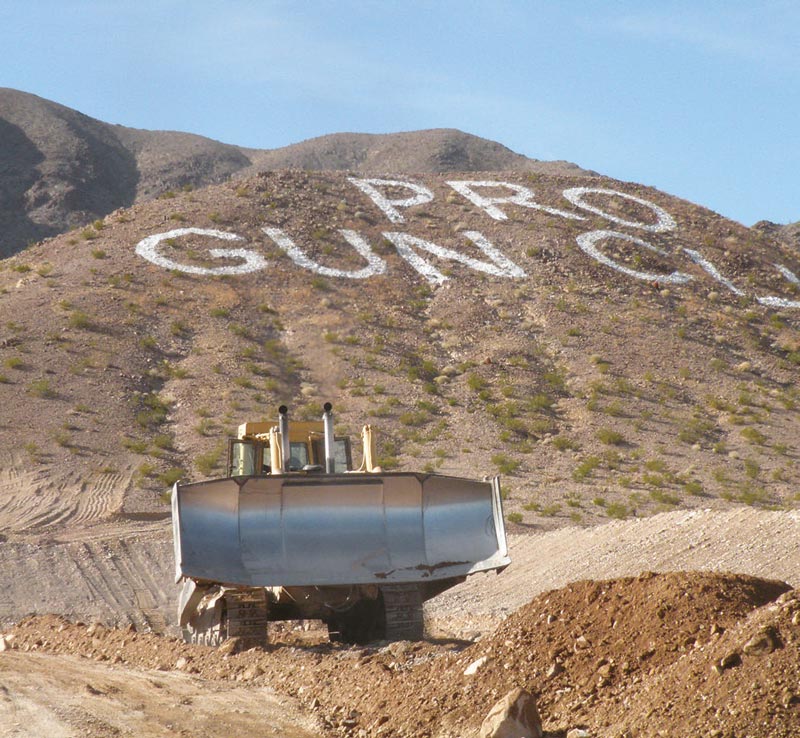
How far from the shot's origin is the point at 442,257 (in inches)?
1806

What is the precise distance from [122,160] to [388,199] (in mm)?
52470

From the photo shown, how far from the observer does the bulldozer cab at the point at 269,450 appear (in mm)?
15016

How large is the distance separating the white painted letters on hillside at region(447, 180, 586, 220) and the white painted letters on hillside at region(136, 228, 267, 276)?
11063 mm

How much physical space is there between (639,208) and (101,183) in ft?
170

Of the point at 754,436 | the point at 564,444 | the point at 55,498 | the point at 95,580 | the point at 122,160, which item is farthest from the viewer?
the point at 122,160

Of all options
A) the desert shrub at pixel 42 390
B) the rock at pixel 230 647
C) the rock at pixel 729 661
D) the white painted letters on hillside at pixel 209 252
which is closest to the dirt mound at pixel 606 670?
the rock at pixel 729 661

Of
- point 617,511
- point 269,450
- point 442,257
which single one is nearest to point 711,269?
point 442,257

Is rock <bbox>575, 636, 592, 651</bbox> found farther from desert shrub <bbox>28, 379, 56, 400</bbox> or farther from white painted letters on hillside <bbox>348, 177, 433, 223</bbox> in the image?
white painted letters on hillside <bbox>348, 177, 433, 223</bbox>

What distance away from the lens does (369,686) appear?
372 inches

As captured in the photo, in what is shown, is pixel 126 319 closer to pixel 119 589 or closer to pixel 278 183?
pixel 278 183

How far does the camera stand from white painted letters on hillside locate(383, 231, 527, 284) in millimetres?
45125

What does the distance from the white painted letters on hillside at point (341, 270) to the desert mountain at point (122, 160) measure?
37.3 metres

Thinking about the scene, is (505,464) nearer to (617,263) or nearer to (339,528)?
(617,263)

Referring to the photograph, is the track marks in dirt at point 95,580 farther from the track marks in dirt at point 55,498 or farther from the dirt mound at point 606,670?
the dirt mound at point 606,670
